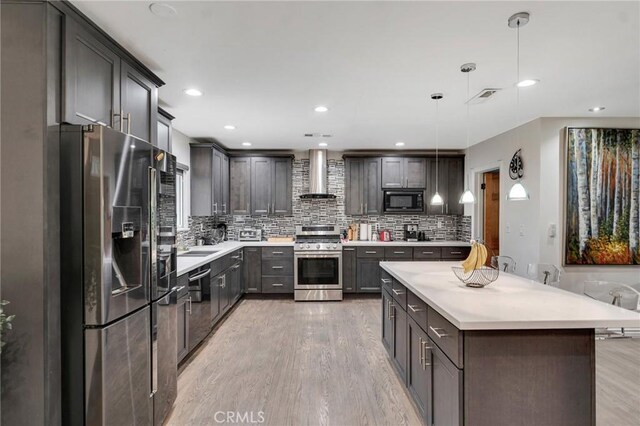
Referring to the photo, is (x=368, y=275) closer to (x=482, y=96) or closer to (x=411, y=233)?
(x=411, y=233)

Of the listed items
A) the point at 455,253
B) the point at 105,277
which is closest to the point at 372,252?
the point at 455,253

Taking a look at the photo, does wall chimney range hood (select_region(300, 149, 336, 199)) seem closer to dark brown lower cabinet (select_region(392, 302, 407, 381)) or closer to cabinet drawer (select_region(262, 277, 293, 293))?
cabinet drawer (select_region(262, 277, 293, 293))

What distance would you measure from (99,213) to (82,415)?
3.17 ft

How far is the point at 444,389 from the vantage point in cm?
168

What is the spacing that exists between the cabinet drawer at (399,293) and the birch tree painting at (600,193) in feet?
7.88

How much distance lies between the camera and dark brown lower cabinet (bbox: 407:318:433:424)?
1912mm

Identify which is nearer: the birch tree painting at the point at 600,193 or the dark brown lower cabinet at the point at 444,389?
the dark brown lower cabinet at the point at 444,389

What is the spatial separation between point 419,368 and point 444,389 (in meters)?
0.43

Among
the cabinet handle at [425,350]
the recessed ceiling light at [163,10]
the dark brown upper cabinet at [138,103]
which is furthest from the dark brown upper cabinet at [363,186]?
the recessed ceiling light at [163,10]

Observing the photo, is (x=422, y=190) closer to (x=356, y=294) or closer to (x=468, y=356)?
(x=356, y=294)

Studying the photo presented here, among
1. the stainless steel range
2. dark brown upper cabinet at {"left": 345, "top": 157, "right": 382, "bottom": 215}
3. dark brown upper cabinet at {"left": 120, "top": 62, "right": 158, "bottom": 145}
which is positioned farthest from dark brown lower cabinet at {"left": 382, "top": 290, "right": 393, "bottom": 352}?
dark brown upper cabinet at {"left": 345, "top": 157, "right": 382, "bottom": 215}

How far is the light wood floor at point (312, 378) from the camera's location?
7.31 ft

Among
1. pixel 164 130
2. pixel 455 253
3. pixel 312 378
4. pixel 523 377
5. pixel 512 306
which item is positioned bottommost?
pixel 312 378

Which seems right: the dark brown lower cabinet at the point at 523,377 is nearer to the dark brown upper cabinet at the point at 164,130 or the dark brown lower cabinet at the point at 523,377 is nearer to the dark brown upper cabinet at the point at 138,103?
the dark brown upper cabinet at the point at 138,103
